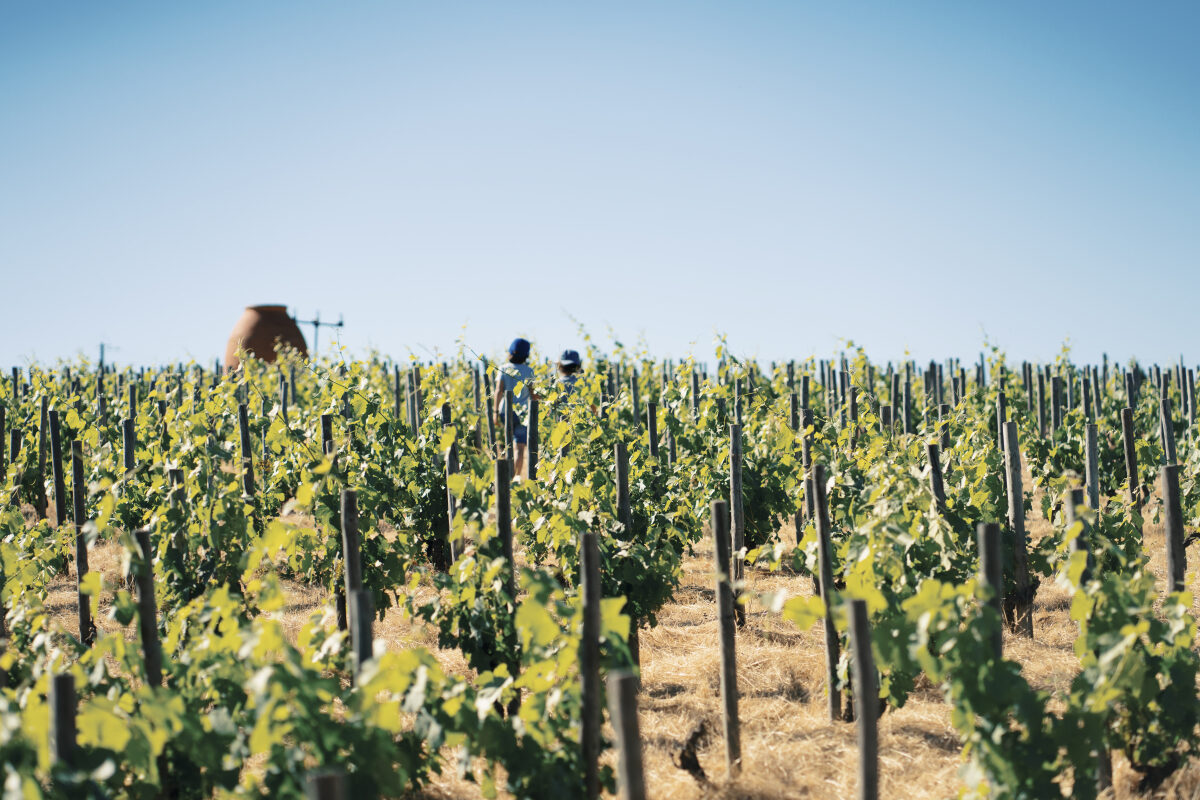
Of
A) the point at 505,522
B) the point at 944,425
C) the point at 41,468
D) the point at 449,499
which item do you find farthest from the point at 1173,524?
the point at 41,468

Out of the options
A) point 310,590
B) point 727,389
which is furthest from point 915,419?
point 310,590

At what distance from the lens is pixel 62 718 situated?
1.91m

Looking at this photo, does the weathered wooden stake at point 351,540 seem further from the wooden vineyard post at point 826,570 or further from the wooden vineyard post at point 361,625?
the wooden vineyard post at point 826,570

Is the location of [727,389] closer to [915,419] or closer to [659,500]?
[659,500]

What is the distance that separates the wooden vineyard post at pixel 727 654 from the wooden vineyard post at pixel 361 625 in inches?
47.9

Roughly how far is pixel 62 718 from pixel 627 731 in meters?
1.29

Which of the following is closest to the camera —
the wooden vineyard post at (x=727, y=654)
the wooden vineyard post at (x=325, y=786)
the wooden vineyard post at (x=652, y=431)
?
the wooden vineyard post at (x=325, y=786)

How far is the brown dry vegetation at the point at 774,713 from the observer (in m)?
3.04

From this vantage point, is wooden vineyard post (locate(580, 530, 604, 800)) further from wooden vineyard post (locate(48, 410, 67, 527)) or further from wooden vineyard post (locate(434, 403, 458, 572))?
wooden vineyard post (locate(48, 410, 67, 527))

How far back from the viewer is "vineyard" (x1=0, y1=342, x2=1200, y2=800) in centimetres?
214

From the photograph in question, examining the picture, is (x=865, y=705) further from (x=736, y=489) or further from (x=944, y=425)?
(x=944, y=425)

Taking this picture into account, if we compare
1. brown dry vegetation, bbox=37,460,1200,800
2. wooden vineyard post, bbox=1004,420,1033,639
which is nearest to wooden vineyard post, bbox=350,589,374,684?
brown dry vegetation, bbox=37,460,1200,800

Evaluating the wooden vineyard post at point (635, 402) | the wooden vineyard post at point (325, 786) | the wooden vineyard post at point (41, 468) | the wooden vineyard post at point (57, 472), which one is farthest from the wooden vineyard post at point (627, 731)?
the wooden vineyard post at point (41, 468)

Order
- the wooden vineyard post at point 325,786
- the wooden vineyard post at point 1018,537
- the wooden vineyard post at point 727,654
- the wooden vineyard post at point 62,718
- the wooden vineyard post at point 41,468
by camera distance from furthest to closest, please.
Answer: the wooden vineyard post at point 41,468
the wooden vineyard post at point 1018,537
the wooden vineyard post at point 727,654
the wooden vineyard post at point 62,718
the wooden vineyard post at point 325,786
